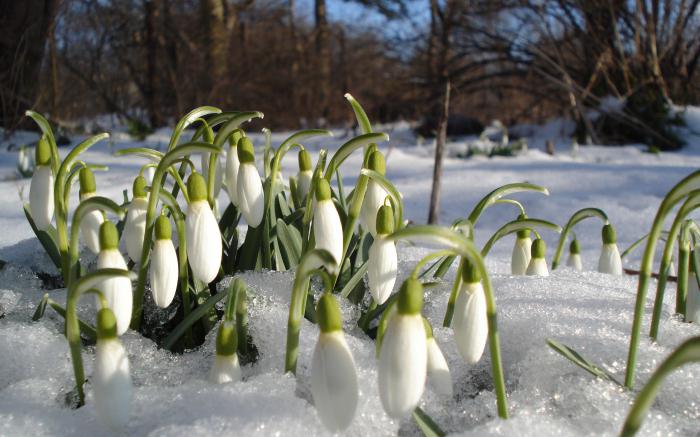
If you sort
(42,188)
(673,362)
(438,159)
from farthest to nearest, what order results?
(438,159) → (42,188) → (673,362)

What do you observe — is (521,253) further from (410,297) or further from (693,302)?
(410,297)

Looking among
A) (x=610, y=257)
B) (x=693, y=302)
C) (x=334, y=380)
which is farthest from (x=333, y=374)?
(x=610, y=257)

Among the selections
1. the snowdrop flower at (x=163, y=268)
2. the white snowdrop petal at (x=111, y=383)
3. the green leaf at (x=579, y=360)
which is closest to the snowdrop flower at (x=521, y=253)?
the green leaf at (x=579, y=360)

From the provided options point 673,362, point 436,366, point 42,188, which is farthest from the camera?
point 42,188

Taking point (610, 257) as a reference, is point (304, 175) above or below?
above

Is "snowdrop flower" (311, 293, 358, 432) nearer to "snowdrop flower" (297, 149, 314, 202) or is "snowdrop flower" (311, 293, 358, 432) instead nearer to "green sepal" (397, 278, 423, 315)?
"green sepal" (397, 278, 423, 315)

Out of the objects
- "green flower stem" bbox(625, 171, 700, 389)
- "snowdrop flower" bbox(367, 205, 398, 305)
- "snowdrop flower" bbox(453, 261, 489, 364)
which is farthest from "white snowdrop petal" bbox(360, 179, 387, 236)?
Answer: "green flower stem" bbox(625, 171, 700, 389)

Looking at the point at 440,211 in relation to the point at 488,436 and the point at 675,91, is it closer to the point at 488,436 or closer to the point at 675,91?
the point at 488,436
